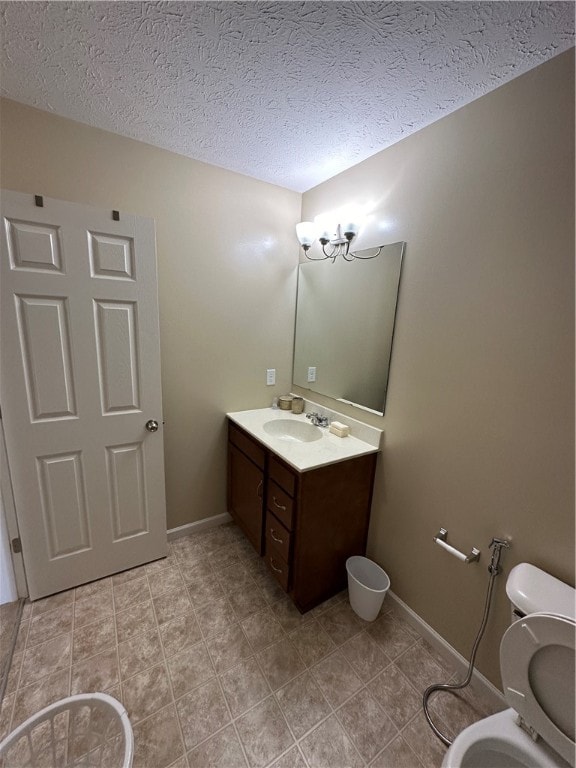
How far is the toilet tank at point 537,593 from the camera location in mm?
942

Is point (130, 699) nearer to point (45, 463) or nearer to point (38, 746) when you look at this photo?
point (38, 746)

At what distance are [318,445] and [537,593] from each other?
3.30ft

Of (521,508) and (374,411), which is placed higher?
(374,411)

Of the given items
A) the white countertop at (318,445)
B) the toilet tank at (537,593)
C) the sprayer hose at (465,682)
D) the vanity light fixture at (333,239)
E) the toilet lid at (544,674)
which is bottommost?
the sprayer hose at (465,682)

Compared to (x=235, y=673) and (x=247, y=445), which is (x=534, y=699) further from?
(x=247, y=445)

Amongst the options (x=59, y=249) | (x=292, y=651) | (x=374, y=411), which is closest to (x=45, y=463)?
(x=59, y=249)

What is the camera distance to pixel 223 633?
4.93 feet

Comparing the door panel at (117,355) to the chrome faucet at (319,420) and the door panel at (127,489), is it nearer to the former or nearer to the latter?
the door panel at (127,489)

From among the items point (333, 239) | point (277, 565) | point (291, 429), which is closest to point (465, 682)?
point (277, 565)

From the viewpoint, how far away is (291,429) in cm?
209

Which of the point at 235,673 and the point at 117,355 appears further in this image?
the point at 117,355

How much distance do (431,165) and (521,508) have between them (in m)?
1.50

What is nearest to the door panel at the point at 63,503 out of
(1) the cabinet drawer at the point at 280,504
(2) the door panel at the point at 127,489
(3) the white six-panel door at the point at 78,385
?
(3) the white six-panel door at the point at 78,385

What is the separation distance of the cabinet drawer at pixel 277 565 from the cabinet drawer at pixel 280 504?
22 centimetres
